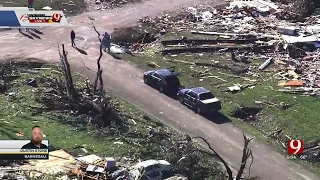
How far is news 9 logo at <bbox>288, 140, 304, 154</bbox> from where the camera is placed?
39.3 metres

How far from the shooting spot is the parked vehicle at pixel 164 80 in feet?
153

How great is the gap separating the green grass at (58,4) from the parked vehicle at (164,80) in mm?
19175

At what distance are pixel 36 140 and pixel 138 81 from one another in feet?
45.5

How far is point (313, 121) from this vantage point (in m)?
41.6

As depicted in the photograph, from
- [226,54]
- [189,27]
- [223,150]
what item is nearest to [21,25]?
[189,27]

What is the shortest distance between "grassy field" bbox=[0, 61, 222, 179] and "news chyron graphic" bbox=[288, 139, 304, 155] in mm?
5408

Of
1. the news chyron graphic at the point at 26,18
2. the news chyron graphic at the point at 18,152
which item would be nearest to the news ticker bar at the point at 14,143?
the news chyron graphic at the point at 18,152

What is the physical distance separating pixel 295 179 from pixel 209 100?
30.2 ft

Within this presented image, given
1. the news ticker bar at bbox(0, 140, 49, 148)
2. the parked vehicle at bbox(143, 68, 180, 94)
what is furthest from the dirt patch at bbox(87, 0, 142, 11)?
the news ticker bar at bbox(0, 140, 49, 148)

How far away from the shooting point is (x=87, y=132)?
39.7 metres

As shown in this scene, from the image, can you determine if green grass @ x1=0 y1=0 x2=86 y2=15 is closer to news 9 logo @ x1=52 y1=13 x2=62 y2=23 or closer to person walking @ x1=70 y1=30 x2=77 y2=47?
news 9 logo @ x1=52 y1=13 x2=62 y2=23

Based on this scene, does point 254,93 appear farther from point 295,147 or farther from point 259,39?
point 259,39

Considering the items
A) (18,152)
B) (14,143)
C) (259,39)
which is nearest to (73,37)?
(259,39)

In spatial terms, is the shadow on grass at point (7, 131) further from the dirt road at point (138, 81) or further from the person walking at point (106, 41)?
the person walking at point (106, 41)
